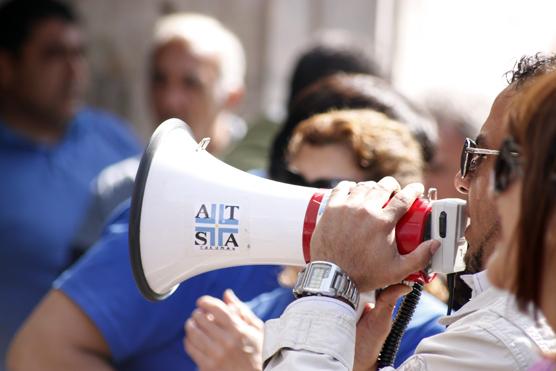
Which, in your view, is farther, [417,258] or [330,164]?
[330,164]

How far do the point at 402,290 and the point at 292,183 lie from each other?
78cm

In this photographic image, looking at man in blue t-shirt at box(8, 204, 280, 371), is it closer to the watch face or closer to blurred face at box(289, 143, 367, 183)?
blurred face at box(289, 143, 367, 183)

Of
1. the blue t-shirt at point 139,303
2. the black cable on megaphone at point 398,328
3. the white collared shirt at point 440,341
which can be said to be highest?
the white collared shirt at point 440,341

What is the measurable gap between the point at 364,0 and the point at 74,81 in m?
1.51

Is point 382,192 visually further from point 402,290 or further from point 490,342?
point 490,342

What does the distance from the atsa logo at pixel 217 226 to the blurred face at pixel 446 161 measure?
218 cm

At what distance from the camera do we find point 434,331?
2457mm

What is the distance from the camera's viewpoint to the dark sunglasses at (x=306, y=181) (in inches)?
107

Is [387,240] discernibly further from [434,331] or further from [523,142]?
[434,331]

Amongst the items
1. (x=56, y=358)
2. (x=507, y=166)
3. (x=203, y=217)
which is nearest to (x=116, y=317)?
(x=56, y=358)

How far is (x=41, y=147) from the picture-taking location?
4930 mm

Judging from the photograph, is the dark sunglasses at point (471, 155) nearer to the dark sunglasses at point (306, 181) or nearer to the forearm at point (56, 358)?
the dark sunglasses at point (306, 181)

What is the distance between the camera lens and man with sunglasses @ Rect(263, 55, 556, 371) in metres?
1.82

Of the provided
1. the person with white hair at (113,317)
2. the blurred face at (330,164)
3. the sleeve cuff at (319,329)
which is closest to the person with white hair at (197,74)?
the person with white hair at (113,317)
